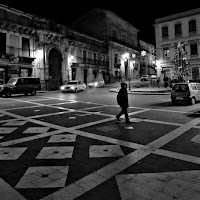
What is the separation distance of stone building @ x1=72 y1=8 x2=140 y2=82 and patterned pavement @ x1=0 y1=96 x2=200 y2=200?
125 ft

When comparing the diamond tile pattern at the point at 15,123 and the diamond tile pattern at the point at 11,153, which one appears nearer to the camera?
the diamond tile pattern at the point at 11,153

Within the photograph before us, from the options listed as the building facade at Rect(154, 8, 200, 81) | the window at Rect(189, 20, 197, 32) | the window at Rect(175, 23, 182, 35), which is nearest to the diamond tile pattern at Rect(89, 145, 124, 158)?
the building facade at Rect(154, 8, 200, 81)

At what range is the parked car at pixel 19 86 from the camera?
2022 centimetres

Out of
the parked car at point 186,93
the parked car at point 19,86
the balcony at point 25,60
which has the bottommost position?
the parked car at point 186,93

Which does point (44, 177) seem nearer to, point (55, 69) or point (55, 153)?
point (55, 153)

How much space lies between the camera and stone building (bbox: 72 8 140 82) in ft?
155

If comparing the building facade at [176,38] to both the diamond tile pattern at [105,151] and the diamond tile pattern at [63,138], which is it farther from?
the diamond tile pattern at [105,151]

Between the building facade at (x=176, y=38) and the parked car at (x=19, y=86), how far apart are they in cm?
2083

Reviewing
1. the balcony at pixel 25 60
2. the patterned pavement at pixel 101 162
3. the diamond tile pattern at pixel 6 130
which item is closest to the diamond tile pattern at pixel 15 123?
the patterned pavement at pixel 101 162

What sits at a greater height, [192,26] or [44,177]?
[192,26]

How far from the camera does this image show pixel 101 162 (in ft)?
14.1

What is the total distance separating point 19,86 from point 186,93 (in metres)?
16.6

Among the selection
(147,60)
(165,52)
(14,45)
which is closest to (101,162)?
(14,45)

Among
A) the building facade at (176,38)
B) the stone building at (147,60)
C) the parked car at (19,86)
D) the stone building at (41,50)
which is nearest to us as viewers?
the parked car at (19,86)
